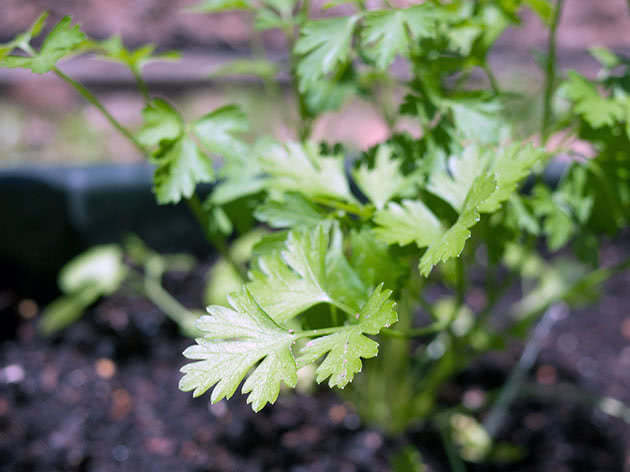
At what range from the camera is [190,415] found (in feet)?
3.47

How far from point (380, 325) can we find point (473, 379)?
31.1 inches

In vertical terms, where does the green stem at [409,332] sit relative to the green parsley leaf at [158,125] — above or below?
below

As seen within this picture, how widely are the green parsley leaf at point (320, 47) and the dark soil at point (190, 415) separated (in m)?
0.66

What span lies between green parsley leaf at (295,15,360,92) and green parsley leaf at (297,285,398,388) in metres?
0.28

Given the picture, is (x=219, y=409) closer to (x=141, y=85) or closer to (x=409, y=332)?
(x=409, y=332)

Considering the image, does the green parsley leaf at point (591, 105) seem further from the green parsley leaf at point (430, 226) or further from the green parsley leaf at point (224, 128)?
the green parsley leaf at point (224, 128)

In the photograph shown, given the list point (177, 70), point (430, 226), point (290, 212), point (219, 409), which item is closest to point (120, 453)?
point (219, 409)

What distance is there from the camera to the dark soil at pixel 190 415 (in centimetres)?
98

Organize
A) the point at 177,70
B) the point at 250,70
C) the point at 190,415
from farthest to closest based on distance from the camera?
the point at 177,70 → the point at 190,415 → the point at 250,70

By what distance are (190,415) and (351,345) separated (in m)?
0.67

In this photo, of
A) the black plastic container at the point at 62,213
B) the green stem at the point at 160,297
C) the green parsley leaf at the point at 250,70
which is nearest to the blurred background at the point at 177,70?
the black plastic container at the point at 62,213

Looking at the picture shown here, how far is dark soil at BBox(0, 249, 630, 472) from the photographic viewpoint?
38.4 inches

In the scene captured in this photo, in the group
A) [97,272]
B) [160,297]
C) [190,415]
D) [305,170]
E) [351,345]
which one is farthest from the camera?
[160,297]

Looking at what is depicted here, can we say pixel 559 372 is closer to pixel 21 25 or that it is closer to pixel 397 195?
pixel 397 195
